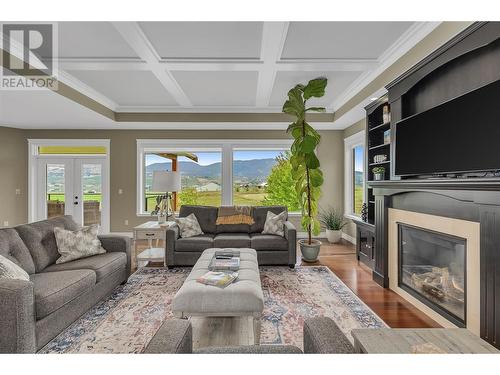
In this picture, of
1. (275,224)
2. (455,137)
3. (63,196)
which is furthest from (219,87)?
(63,196)

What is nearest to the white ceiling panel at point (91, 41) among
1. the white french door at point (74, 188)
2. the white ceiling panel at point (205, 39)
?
the white ceiling panel at point (205, 39)

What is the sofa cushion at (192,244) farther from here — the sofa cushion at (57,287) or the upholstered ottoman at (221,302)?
the upholstered ottoman at (221,302)

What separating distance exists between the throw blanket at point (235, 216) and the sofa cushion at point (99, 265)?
66.3 inches

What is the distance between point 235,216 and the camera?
440 centimetres

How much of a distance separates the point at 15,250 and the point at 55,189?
14.6ft

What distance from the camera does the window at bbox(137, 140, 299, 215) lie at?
610 centimetres

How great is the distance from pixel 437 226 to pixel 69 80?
16.1 ft

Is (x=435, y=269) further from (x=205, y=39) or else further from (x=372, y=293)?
(x=205, y=39)

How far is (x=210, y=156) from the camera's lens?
617cm

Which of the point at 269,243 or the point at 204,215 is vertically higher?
the point at 204,215
